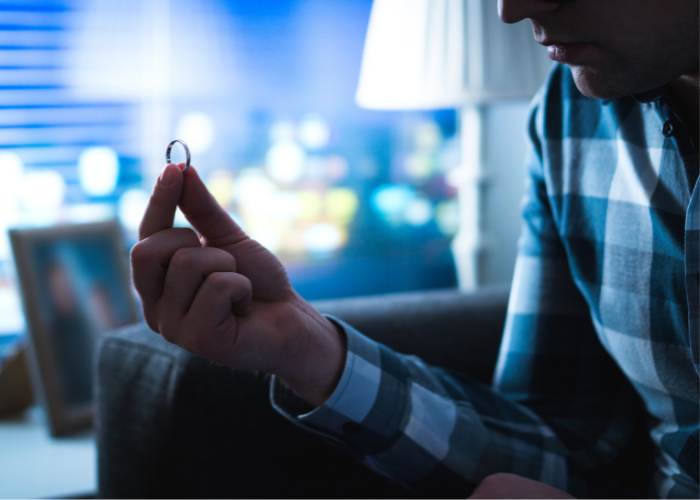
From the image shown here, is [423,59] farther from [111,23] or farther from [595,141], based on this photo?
[111,23]

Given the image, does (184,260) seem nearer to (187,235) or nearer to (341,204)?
(187,235)

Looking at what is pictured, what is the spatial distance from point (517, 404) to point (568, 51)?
428 millimetres

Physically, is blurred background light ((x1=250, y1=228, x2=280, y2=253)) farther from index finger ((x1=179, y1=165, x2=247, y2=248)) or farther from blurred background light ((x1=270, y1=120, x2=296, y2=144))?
index finger ((x1=179, y1=165, x2=247, y2=248))

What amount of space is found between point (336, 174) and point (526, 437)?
1.51 meters

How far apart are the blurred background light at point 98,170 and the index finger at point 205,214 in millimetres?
1423

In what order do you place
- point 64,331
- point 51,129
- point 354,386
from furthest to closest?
point 51,129, point 64,331, point 354,386

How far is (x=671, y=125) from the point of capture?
0.55 m

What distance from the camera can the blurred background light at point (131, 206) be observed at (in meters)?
1.79

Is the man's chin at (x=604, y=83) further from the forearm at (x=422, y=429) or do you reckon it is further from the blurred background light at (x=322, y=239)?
the blurred background light at (x=322, y=239)

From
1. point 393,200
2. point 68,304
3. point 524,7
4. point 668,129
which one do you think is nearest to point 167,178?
point 524,7

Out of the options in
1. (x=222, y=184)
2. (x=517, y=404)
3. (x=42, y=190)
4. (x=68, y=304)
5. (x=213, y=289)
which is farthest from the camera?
(x=222, y=184)

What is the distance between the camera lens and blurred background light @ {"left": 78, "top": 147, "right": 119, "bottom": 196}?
1712 millimetres

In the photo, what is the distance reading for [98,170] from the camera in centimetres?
172

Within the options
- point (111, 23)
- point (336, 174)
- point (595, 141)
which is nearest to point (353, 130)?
point (336, 174)
